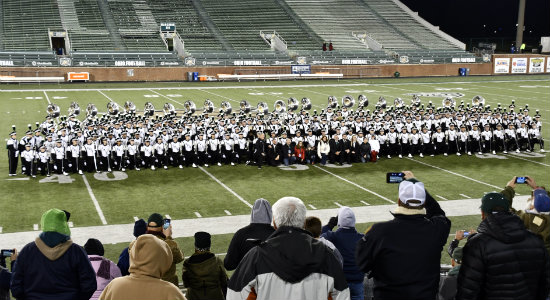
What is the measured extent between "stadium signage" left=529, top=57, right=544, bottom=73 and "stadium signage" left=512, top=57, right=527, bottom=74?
62cm

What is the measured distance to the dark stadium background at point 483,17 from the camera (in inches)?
2549

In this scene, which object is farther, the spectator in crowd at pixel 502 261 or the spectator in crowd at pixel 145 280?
the spectator in crowd at pixel 502 261

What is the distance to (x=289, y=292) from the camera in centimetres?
392

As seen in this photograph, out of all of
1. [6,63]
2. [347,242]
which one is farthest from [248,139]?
[6,63]

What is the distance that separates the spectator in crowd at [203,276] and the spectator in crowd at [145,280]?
1.54 metres

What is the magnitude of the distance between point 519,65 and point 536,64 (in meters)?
1.67

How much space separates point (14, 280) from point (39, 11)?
52.8m

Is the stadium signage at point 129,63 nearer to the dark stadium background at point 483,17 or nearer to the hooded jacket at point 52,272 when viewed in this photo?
the dark stadium background at point 483,17

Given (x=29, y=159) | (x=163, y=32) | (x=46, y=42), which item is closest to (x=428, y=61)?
(x=163, y=32)

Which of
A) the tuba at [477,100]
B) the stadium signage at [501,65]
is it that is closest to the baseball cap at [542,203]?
the tuba at [477,100]

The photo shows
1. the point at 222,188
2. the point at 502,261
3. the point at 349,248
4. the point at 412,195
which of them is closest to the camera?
the point at 502,261

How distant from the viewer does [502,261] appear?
4.32 m

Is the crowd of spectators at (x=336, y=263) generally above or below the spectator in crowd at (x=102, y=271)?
above

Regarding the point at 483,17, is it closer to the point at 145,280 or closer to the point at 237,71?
the point at 237,71
